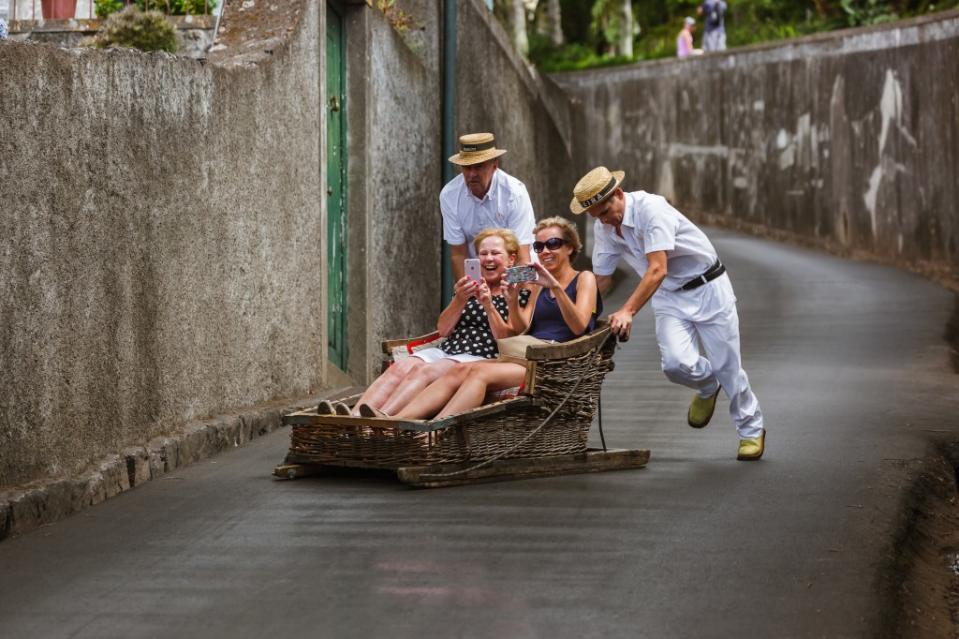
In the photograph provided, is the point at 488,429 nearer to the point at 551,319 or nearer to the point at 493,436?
the point at 493,436

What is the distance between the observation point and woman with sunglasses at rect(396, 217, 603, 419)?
→ 7.73 m

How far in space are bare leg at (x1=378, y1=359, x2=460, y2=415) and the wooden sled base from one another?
1.42 ft

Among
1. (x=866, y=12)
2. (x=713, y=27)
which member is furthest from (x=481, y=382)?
(x=713, y=27)

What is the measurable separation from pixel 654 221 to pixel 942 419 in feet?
9.92

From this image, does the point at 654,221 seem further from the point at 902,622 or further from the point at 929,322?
the point at 929,322

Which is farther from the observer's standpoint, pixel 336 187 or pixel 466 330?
pixel 336 187

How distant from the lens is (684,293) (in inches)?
339

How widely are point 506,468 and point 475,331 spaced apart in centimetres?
97

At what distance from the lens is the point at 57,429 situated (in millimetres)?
7230

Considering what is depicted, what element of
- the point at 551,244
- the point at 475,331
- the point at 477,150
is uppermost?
the point at 477,150

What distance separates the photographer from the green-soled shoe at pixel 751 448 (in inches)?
332

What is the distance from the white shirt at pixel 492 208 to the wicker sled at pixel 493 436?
1.70 m

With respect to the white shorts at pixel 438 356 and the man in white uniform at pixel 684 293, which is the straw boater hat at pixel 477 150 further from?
the white shorts at pixel 438 356

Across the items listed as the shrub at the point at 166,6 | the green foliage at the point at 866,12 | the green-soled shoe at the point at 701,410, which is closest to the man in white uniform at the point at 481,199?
the green-soled shoe at the point at 701,410
